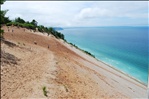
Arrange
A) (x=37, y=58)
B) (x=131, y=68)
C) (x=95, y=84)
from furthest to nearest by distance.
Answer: (x=131, y=68) < (x=37, y=58) < (x=95, y=84)

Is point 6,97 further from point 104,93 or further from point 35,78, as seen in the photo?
point 104,93

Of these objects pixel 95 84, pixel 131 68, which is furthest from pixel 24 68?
pixel 131 68

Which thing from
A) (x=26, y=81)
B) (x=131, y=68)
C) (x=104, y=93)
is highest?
(x=26, y=81)

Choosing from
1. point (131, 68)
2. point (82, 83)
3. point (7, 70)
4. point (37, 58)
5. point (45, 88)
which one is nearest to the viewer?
point (45, 88)

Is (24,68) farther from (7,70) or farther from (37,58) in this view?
(37,58)

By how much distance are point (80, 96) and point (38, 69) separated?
6.95 m

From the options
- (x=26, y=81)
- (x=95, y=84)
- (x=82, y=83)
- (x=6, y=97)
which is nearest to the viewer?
(x=6, y=97)

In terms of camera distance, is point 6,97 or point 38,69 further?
point 38,69

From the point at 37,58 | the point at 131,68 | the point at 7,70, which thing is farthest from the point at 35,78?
the point at 131,68

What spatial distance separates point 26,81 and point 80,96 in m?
4.99

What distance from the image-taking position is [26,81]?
67.9 feet

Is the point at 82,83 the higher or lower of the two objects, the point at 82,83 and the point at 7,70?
the lower

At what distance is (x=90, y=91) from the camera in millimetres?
22281

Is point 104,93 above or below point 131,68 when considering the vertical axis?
above
